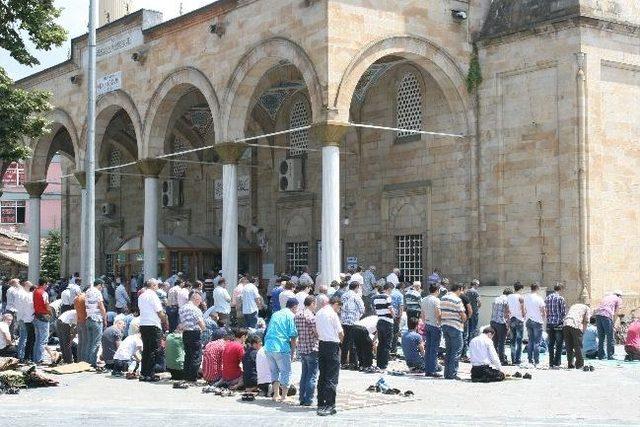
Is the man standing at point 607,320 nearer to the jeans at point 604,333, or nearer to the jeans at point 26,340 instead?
the jeans at point 604,333

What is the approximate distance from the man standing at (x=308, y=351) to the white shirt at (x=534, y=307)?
224 inches

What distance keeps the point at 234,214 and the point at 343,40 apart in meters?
5.67

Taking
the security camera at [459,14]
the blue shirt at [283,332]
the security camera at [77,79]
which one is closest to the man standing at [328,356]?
the blue shirt at [283,332]

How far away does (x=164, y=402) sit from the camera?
41.9ft

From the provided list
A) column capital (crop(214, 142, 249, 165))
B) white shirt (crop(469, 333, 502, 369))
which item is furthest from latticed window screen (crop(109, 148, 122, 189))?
white shirt (crop(469, 333, 502, 369))

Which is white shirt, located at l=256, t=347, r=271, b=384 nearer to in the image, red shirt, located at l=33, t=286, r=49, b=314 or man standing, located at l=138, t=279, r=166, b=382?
man standing, located at l=138, t=279, r=166, b=382

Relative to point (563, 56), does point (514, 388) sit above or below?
below

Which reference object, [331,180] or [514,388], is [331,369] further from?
[331,180]

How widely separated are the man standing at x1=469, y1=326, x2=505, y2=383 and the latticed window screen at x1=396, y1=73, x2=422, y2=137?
10119 mm

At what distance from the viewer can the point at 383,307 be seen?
16422 millimetres

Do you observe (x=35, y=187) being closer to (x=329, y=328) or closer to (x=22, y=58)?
(x=22, y=58)

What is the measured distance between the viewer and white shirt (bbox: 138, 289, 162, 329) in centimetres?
1471

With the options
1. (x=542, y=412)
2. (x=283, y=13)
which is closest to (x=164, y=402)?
(x=542, y=412)

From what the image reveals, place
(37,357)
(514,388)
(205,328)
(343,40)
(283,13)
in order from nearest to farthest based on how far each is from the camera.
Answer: (514,388) → (205,328) → (37,357) → (343,40) → (283,13)
